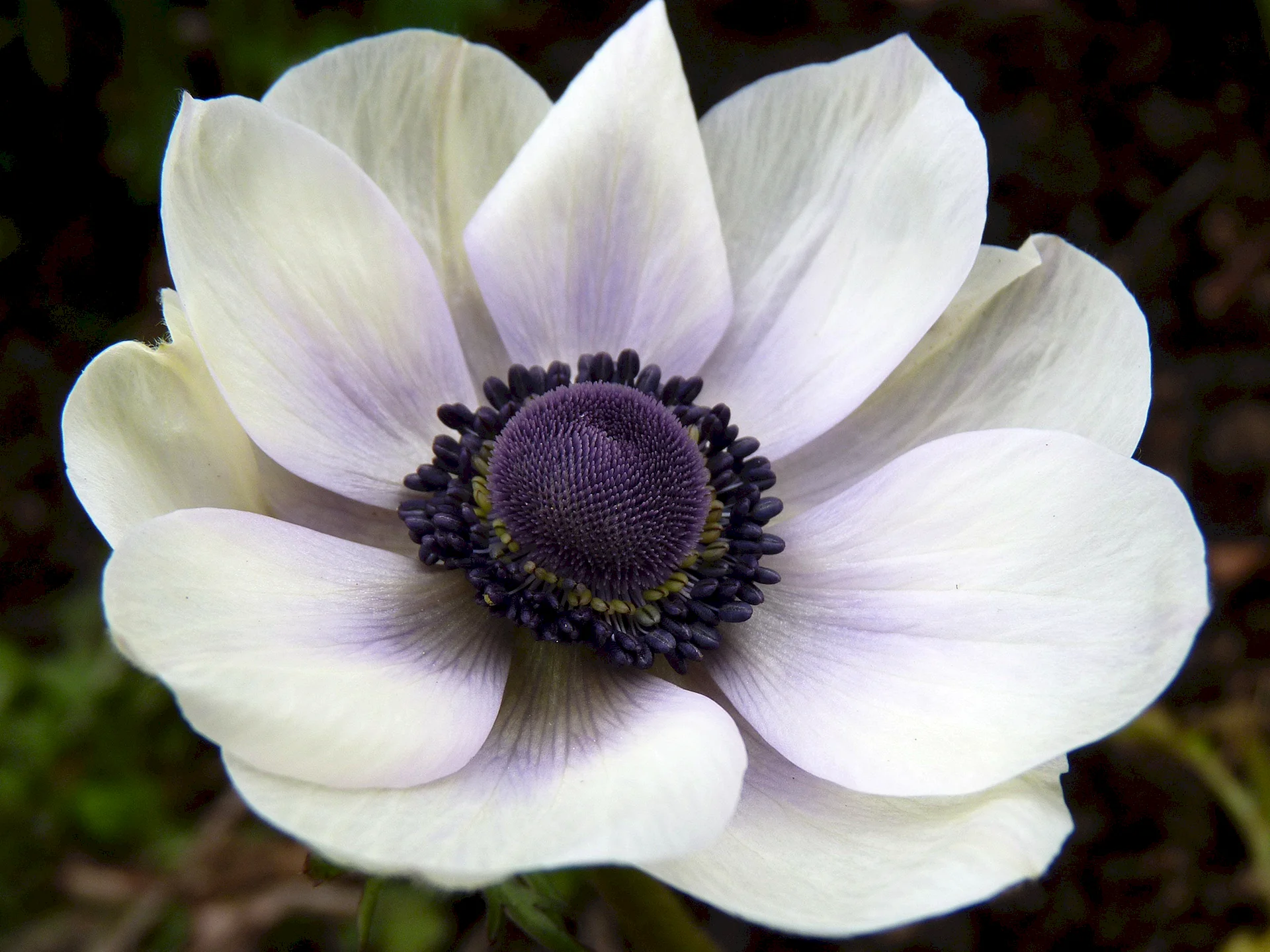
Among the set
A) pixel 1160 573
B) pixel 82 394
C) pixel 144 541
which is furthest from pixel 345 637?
pixel 1160 573

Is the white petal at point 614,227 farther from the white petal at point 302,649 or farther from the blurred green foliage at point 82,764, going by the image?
the blurred green foliage at point 82,764

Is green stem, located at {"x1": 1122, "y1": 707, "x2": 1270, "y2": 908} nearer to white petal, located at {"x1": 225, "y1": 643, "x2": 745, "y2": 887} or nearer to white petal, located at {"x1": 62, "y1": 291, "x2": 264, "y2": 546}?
white petal, located at {"x1": 225, "y1": 643, "x2": 745, "y2": 887}

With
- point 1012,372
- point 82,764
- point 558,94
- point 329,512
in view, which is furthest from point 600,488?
point 558,94

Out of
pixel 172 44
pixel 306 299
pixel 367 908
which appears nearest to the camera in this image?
pixel 367 908

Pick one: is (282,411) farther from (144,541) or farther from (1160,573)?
(1160,573)

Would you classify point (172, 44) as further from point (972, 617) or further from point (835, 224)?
point (972, 617)

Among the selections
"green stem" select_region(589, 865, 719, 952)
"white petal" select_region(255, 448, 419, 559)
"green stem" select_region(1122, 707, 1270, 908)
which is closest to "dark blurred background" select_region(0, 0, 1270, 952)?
"green stem" select_region(1122, 707, 1270, 908)

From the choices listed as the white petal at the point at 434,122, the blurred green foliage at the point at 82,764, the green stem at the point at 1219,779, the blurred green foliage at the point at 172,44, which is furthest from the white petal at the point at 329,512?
the green stem at the point at 1219,779
